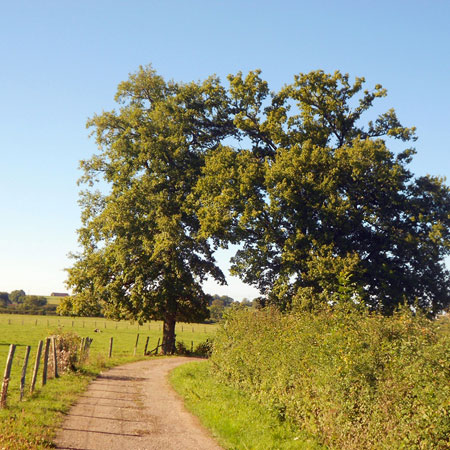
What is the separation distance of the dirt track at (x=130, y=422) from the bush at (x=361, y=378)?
2.79 meters

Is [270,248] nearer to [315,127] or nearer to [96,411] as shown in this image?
[315,127]

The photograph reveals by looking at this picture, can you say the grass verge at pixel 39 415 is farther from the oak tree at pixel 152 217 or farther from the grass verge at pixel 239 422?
the oak tree at pixel 152 217

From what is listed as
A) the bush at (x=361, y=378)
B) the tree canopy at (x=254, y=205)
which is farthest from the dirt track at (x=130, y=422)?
the tree canopy at (x=254, y=205)

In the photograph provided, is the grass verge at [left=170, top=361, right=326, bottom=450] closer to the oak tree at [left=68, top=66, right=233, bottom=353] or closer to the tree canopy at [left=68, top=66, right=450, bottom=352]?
the tree canopy at [left=68, top=66, right=450, bottom=352]

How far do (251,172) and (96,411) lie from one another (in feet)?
65.2

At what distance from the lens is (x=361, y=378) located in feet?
34.9

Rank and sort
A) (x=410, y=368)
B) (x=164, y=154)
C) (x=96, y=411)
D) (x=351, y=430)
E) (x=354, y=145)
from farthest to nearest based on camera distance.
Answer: (x=164, y=154)
(x=354, y=145)
(x=96, y=411)
(x=351, y=430)
(x=410, y=368)

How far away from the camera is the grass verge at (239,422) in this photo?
11.7 meters

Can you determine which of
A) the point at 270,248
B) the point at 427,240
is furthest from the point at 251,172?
the point at 427,240

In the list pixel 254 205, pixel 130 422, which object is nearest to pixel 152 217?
pixel 254 205

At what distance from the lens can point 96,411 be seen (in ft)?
49.7

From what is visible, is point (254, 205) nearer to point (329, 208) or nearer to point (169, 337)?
point (329, 208)

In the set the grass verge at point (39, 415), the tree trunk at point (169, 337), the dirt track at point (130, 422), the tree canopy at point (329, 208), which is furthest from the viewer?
the tree trunk at point (169, 337)

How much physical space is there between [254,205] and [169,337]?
16.6 meters
